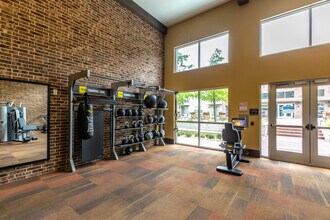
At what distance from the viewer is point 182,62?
7102 millimetres

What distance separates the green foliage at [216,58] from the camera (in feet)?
19.7

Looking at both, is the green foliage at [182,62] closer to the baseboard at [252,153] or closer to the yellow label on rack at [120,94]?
the yellow label on rack at [120,94]

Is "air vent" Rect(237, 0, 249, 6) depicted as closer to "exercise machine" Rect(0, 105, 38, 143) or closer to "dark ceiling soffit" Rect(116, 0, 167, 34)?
"dark ceiling soffit" Rect(116, 0, 167, 34)

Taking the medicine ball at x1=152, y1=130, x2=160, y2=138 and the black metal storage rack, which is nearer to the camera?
the black metal storage rack

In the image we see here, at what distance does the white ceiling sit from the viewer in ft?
18.6

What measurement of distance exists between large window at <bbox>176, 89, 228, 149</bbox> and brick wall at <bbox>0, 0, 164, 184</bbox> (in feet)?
8.96

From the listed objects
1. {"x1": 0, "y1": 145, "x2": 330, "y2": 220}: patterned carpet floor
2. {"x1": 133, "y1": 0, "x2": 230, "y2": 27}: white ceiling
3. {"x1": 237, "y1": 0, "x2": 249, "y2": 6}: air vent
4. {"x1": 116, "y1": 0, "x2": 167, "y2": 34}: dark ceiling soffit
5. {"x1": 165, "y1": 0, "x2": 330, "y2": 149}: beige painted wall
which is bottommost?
{"x1": 0, "y1": 145, "x2": 330, "y2": 220}: patterned carpet floor

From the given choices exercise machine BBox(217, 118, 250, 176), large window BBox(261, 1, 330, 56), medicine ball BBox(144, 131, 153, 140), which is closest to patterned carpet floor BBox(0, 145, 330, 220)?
exercise machine BBox(217, 118, 250, 176)

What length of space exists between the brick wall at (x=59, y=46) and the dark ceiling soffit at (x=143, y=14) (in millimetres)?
193

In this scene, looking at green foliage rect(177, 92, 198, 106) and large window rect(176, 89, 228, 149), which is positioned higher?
green foliage rect(177, 92, 198, 106)

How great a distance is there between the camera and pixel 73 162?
4059 mm

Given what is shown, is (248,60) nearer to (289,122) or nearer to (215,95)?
(215,95)

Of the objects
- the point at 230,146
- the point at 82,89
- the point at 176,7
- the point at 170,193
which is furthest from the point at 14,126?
the point at 176,7

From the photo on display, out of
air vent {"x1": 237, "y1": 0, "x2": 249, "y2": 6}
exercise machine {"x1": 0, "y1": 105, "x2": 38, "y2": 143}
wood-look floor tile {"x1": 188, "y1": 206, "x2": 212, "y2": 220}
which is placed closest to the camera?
wood-look floor tile {"x1": 188, "y1": 206, "x2": 212, "y2": 220}
